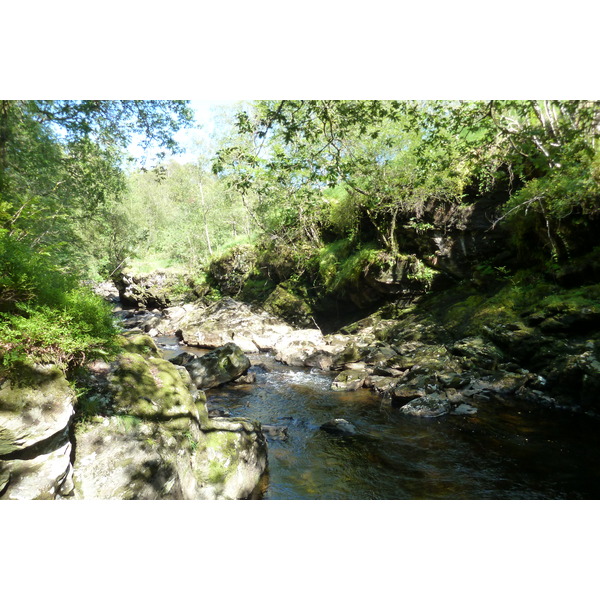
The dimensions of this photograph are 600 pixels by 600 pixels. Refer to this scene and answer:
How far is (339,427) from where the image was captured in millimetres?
6320

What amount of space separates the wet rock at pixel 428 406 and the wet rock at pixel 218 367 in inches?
193

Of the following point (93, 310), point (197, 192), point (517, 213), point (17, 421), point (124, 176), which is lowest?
point (17, 421)

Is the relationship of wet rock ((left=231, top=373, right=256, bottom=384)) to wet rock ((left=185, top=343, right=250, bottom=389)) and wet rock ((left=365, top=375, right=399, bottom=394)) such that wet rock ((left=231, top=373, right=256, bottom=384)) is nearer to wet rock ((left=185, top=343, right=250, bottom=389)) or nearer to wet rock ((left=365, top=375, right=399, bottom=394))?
wet rock ((left=185, top=343, right=250, bottom=389))

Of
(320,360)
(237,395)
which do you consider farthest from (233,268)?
(237,395)

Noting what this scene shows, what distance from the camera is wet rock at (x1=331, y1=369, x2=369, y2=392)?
8.40 metres

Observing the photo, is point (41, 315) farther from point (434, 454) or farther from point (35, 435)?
point (434, 454)

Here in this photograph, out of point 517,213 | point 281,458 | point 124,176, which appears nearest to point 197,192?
point 124,176

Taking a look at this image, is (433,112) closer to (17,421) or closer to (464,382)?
(464,382)

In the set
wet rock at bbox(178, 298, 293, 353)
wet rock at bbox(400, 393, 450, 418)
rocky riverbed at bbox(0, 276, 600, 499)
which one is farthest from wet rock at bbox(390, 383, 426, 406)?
wet rock at bbox(178, 298, 293, 353)

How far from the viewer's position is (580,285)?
752 centimetres

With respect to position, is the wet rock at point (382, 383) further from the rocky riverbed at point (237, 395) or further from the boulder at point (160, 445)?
the boulder at point (160, 445)

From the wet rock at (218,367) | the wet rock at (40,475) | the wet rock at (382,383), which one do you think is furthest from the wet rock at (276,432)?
the wet rock at (40,475)

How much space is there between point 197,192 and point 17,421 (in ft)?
84.0

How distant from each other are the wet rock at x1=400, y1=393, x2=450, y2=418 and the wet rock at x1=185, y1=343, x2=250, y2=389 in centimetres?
489
